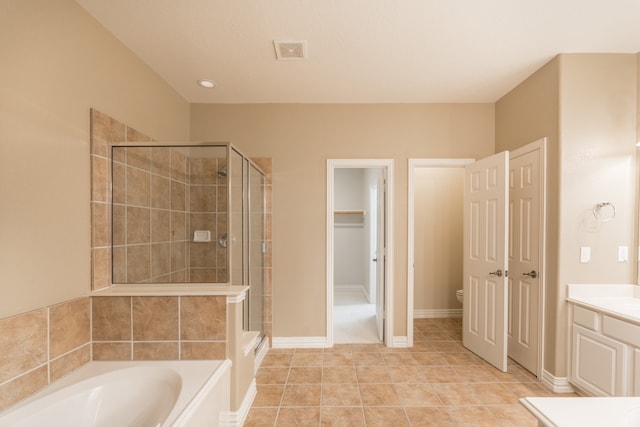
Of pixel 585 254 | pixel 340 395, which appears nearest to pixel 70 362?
pixel 340 395

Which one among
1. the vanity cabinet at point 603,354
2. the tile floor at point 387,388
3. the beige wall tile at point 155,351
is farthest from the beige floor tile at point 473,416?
the beige wall tile at point 155,351

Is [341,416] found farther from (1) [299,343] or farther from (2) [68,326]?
(2) [68,326]

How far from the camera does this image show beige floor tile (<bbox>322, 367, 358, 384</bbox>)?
244cm

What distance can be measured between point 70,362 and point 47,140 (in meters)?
1.25

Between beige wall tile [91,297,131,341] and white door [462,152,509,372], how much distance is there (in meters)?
2.96

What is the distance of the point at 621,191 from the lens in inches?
88.2

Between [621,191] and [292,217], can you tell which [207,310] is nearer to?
[292,217]

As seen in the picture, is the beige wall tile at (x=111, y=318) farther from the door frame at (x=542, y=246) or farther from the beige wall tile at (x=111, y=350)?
the door frame at (x=542, y=246)

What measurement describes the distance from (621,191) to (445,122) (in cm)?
158

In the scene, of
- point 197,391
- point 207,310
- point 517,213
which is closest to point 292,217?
point 207,310

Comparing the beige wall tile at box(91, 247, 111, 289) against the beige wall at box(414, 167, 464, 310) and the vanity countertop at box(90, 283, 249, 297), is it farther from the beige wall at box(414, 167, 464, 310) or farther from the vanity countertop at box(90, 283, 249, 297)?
the beige wall at box(414, 167, 464, 310)

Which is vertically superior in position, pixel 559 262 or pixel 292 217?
pixel 292 217

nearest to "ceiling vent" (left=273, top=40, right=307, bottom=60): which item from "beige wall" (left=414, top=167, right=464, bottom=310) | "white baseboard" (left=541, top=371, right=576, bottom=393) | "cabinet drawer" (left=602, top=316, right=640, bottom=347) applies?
"beige wall" (left=414, top=167, right=464, bottom=310)

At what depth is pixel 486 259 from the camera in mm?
2773
